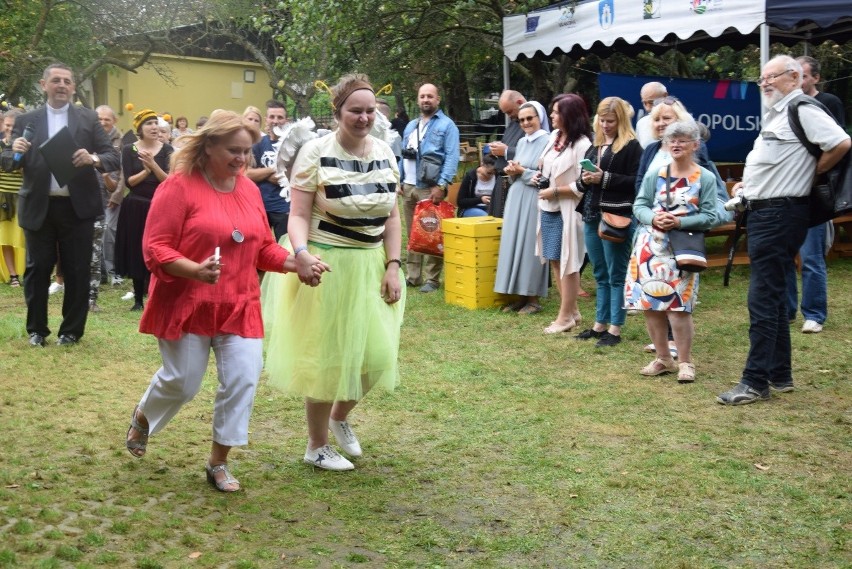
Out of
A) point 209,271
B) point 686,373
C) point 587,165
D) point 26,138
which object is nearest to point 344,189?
point 209,271

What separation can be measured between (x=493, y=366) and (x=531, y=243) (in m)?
2.42

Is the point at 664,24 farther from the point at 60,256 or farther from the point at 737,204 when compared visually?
the point at 60,256

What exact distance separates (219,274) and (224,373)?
19.2 inches

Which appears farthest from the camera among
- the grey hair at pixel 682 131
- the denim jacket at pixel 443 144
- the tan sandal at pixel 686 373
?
the denim jacket at pixel 443 144

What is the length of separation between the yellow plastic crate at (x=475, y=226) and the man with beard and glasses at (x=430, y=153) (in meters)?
0.57

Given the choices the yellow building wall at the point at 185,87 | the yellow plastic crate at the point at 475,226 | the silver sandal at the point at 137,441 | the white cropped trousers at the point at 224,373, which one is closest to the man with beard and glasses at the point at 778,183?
the white cropped trousers at the point at 224,373

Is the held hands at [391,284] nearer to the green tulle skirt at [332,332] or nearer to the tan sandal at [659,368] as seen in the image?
the green tulle skirt at [332,332]

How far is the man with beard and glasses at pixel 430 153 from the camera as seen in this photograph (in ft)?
38.2

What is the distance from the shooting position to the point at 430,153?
11641 millimetres

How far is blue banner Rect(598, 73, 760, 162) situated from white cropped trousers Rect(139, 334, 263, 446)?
9296mm

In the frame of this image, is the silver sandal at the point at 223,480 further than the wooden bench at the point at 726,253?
No

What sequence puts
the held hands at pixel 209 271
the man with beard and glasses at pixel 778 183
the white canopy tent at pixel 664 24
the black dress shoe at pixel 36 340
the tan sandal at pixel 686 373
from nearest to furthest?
the held hands at pixel 209 271 < the man with beard and glasses at pixel 778 183 < the tan sandal at pixel 686 373 < the black dress shoe at pixel 36 340 < the white canopy tent at pixel 664 24

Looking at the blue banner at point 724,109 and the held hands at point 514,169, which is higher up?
the blue banner at point 724,109

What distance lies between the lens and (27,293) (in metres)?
8.77
